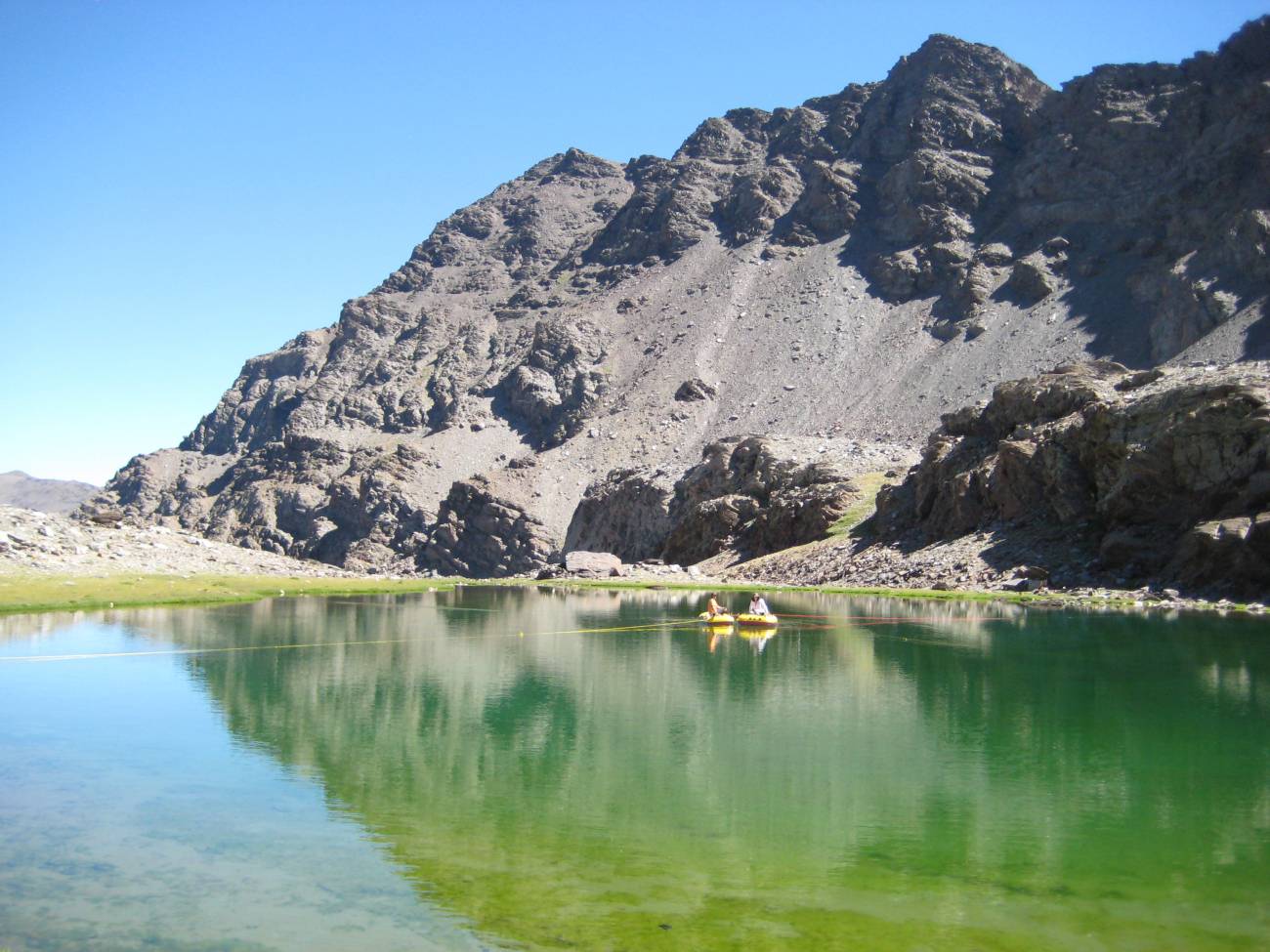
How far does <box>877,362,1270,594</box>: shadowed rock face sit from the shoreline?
4.02 meters

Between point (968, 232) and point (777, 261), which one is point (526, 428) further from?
point (968, 232)

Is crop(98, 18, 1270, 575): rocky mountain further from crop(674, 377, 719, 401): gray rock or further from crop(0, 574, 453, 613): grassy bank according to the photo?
crop(0, 574, 453, 613): grassy bank

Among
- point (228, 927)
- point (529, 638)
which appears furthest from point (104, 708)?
point (529, 638)

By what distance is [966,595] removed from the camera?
66.8 meters

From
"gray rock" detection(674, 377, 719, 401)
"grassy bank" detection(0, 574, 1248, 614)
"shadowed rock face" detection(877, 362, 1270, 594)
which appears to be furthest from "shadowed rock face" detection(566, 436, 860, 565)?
"gray rock" detection(674, 377, 719, 401)

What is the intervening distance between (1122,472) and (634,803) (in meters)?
60.4

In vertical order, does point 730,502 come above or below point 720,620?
above

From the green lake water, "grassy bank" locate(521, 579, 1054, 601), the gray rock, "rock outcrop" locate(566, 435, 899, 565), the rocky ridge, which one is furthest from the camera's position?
the gray rock

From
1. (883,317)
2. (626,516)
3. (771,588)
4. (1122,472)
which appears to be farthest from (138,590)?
(883,317)

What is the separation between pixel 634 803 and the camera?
635 inches

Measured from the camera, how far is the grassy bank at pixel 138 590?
53.2 metres

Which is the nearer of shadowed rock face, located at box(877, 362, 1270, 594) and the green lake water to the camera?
the green lake water

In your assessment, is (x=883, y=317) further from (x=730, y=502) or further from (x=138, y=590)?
(x=138, y=590)

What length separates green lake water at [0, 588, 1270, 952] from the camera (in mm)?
11367
